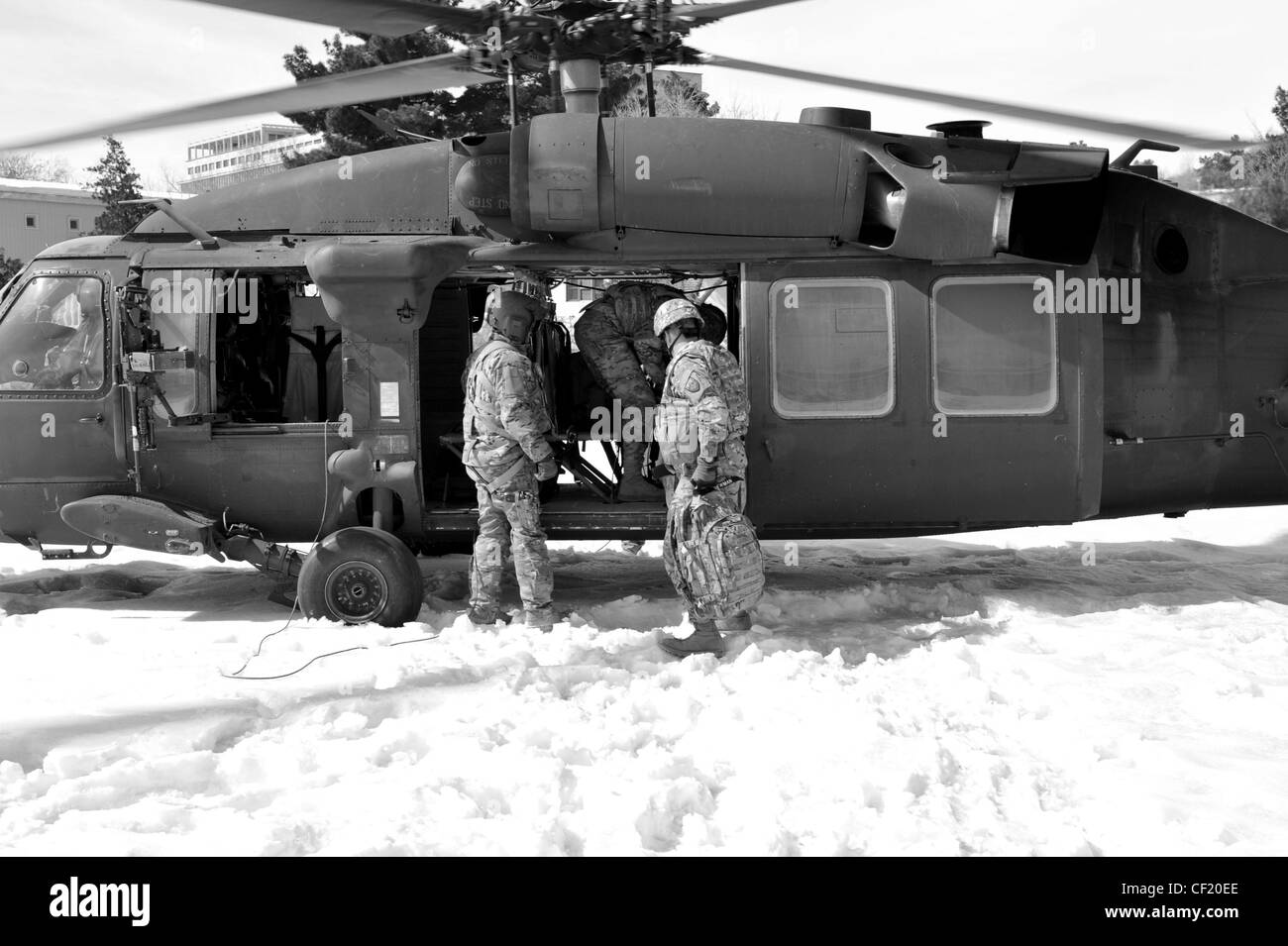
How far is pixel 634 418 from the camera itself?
7246 millimetres

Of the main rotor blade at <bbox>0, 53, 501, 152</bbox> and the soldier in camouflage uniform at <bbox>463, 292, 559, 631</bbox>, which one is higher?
the main rotor blade at <bbox>0, 53, 501, 152</bbox>

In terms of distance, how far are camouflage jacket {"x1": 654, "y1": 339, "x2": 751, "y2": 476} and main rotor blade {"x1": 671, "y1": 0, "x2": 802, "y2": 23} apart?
1669 millimetres

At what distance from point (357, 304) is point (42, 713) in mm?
2863

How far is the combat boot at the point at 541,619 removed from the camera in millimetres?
6480

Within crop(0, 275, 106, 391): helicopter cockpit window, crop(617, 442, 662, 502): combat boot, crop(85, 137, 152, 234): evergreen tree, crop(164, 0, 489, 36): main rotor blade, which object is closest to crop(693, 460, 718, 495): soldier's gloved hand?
crop(617, 442, 662, 502): combat boot

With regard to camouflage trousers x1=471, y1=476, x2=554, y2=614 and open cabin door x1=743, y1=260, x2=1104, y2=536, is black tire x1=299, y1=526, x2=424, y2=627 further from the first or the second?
open cabin door x1=743, y1=260, x2=1104, y2=536

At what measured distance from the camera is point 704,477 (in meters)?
6.14

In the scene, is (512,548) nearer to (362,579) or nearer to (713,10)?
(362,579)

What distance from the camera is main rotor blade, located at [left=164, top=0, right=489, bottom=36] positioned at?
4.80m

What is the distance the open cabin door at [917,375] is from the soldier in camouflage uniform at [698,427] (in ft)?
1.77

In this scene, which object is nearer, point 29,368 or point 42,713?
point 42,713

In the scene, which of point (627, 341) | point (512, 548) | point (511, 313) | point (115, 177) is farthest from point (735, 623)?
point (115, 177)

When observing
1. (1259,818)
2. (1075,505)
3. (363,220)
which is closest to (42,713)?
(363,220)
